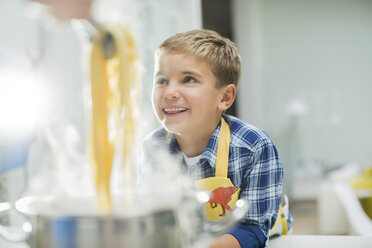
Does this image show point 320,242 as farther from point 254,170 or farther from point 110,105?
point 110,105

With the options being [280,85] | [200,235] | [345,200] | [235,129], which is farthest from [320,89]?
[200,235]

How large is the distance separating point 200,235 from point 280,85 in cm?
307

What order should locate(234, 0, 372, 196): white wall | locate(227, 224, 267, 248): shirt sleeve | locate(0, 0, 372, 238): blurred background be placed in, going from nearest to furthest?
locate(227, 224, 267, 248): shirt sleeve → locate(0, 0, 372, 238): blurred background → locate(234, 0, 372, 196): white wall

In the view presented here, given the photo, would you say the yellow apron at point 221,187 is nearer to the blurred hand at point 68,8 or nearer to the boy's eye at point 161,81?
the boy's eye at point 161,81

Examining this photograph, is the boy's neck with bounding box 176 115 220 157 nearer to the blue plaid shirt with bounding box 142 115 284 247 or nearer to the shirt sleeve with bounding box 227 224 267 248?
the blue plaid shirt with bounding box 142 115 284 247

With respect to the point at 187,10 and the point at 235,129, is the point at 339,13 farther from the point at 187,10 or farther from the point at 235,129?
the point at 235,129

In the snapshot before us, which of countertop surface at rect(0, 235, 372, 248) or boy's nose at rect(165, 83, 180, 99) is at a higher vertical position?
boy's nose at rect(165, 83, 180, 99)

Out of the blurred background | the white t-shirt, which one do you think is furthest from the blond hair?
the blurred background

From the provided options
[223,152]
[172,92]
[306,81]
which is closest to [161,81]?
[172,92]

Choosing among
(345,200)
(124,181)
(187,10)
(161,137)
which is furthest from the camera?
(345,200)

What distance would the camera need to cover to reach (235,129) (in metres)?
0.60

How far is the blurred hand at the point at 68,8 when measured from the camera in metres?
0.29

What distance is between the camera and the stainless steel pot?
280 mm

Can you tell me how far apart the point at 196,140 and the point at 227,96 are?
82mm
